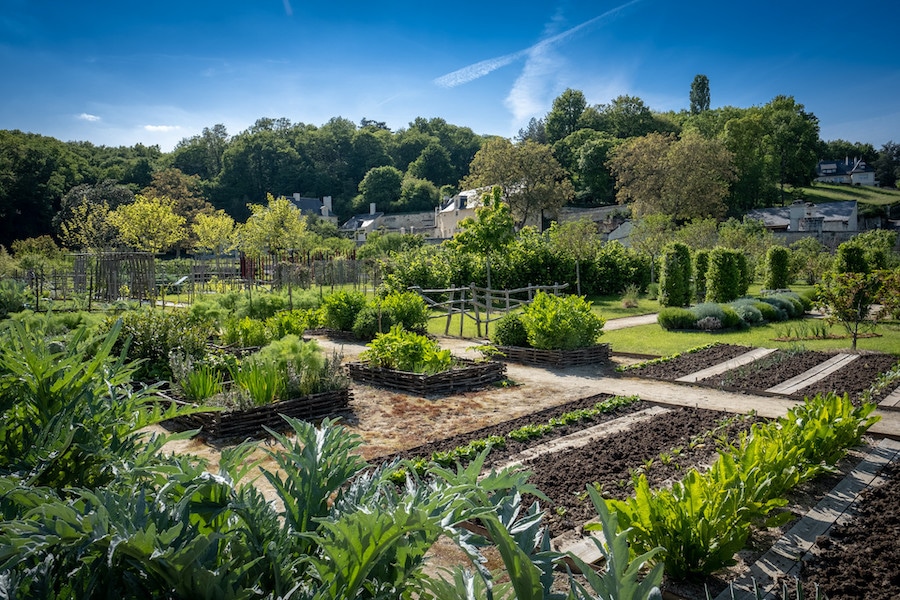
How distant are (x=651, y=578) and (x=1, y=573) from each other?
1.28 meters

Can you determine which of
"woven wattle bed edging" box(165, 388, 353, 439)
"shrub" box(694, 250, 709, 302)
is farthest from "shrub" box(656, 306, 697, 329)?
"woven wattle bed edging" box(165, 388, 353, 439)

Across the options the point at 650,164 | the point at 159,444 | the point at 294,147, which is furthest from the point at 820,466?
the point at 294,147

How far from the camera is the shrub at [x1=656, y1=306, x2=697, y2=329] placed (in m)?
16.0

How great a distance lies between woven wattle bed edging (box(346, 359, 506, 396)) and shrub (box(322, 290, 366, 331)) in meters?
4.84

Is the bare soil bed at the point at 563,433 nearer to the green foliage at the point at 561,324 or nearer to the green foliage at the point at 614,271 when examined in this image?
the green foliage at the point at 561,324

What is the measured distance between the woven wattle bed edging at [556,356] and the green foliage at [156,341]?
5.29 meters

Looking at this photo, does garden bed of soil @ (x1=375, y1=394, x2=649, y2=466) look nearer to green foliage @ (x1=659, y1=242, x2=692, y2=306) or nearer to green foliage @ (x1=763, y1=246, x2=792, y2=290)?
green foliage @ (x1=659, y1=242, x2=692, y2=306)

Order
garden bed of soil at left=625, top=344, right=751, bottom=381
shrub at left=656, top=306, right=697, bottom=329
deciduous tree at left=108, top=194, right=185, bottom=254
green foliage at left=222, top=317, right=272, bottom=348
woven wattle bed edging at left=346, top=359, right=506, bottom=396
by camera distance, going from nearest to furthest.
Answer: woven wattle bed edging at left=346, top=359, right=506, bottom=396 → garden bed of soil at left=625, top=344, right=751, bottom=381 → green foliage at left=222, top=317, right=272, bottom=348 → shrub at left=656, top=306, right=697, bottom=329 → deciduous tree at left=108, top=194, right=185, bottom=254

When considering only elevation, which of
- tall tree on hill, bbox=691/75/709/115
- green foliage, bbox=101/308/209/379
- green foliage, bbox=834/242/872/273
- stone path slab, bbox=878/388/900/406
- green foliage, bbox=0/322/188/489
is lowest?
stone path slab, bbox=878/388/900/406

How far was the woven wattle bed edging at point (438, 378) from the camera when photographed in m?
9.21

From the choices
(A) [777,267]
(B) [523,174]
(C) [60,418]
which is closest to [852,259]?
(A) [777,267]

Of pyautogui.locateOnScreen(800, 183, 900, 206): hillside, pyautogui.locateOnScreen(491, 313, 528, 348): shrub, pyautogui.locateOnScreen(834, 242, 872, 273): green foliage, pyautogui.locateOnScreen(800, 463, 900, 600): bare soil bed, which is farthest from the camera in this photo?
pyautogui.locateOnScreen(800, 183, 900, 206): hillside

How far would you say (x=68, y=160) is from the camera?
6631cm

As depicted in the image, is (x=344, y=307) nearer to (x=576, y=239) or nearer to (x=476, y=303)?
(x=476, y=303)
